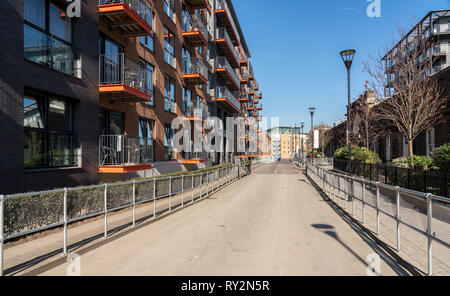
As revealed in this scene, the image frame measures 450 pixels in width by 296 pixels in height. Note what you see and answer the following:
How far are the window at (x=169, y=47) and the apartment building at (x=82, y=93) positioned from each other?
0.09m

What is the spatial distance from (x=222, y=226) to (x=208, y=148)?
19273 mm

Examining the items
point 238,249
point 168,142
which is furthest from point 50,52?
point 168,142

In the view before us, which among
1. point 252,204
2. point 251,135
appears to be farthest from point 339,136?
point 252,204

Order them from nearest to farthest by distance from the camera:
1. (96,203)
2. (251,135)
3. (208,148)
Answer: (96,203) < (208,148) < (251,135)

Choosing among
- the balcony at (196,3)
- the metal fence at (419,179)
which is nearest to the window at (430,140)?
the metal fence at (419,179)

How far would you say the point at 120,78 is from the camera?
1295cm

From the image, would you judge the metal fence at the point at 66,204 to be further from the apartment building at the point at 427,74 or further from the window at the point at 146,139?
the apartment building at the point at 427,74

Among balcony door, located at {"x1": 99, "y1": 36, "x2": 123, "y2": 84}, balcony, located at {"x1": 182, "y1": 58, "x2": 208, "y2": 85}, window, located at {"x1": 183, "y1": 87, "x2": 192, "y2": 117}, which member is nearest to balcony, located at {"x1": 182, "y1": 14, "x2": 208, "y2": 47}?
balcony, located at {"x1": 182, "y1": 58, "x2": 208, "y2": 85}

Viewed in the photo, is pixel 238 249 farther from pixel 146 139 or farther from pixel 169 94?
pixel 169 94

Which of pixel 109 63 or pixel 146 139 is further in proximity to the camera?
pixel 146 139

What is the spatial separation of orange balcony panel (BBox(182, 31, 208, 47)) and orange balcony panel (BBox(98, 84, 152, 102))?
32.8ft

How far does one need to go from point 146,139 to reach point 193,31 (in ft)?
33.3
